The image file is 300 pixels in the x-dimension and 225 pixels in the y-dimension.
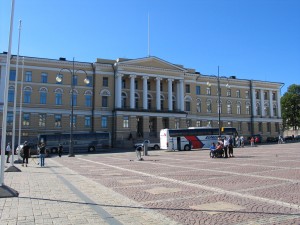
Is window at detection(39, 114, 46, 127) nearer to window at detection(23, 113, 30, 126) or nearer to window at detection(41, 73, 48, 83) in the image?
window at detection(23, 113, 30, 126)

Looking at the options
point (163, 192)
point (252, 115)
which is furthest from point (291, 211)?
point (252, 115)

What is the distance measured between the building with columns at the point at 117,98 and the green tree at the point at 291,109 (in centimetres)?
2739

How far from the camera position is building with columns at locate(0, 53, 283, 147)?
60094 mm

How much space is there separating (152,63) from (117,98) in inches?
453

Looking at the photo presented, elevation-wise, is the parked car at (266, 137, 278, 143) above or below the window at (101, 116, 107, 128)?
below

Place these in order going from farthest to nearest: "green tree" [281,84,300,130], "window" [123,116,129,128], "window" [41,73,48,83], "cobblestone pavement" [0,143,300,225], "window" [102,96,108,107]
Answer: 1. "green tree" [281,84,300,130]
2. "window" [102,96,108,107]
3. "window" [123,116,129,128]
4. "window" [41,73,48,83]
5. "cobblestone pavement" [0,143,300,225]

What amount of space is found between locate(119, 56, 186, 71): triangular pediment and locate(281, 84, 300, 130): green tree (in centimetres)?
4493

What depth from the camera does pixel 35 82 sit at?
199 feet

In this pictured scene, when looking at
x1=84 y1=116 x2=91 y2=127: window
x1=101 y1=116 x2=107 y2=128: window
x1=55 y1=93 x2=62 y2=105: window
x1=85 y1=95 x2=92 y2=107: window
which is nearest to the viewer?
x1=55 y1=93 x2=62 y2=105: window

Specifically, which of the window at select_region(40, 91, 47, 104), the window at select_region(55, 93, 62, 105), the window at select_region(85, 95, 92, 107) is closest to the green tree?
the window at select_region(85, 95, 92, 107)

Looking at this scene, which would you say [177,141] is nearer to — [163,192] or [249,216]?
[163,192]

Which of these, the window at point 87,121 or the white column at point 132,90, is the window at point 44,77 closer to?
the window at point 87,121

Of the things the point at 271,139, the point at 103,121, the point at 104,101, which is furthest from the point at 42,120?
the point at 271,139

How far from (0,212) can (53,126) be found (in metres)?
54.8
